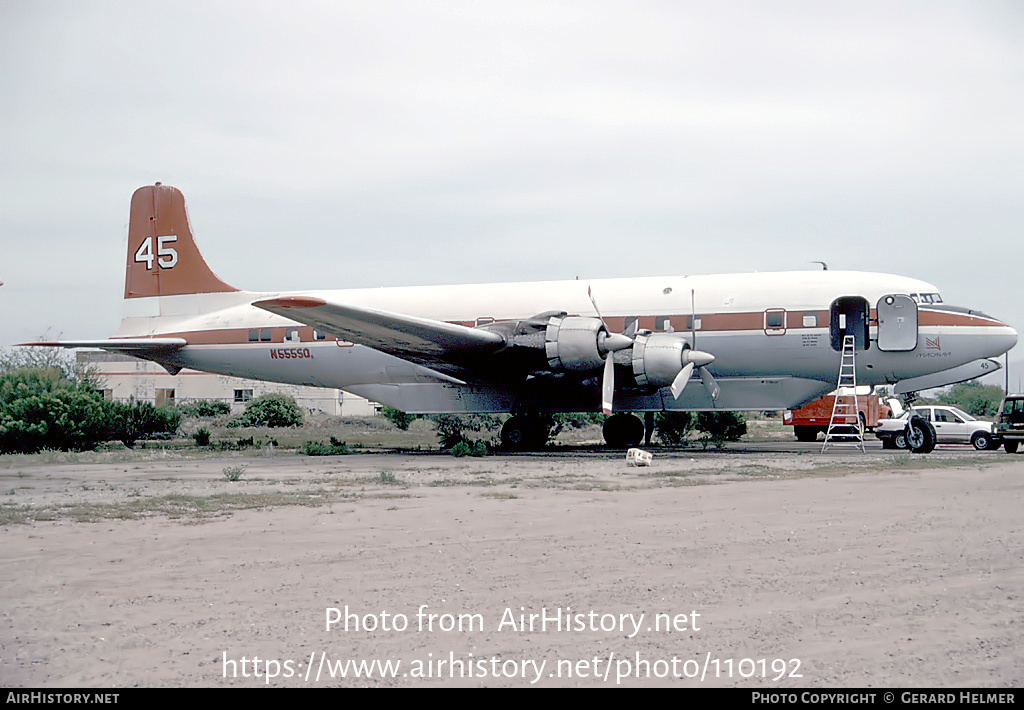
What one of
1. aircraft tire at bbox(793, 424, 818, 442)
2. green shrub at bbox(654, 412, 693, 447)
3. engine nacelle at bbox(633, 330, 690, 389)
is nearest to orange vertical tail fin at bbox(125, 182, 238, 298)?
engine nacelle at bbox(633, 330, 690, 389)

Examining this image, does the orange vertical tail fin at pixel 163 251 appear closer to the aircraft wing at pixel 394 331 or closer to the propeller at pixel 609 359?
the aircraft wing at pixel 394 331

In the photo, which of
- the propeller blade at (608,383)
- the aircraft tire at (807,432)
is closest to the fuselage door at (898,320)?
the propeller blade at (608,383)

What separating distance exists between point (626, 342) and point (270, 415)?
2431 centimetres

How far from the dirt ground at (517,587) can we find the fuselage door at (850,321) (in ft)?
25.1

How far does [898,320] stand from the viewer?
745 inches

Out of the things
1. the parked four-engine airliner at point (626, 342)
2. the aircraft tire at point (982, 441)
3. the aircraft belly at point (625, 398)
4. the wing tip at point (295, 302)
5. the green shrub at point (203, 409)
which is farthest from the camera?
the green shrub at point (203, 409)

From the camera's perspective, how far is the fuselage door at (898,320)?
18.9m

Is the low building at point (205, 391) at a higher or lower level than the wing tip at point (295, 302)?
lower

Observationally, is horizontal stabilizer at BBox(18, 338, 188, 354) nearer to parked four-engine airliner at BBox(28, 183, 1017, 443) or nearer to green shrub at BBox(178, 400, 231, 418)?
parked four-engine airliner at BBox(28, 183, 1017, 443)

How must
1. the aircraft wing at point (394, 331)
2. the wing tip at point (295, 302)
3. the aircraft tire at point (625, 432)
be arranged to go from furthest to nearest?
the aircraft tire at point (625, 432) < the aircraft wing at point (394, 331) < the wing tip at point (295, 302)

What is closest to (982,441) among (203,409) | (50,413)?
(50,413)

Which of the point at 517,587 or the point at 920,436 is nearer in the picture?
the point at 517,587

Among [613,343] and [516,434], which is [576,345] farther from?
[516,434]

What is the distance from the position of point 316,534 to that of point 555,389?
12400mm
